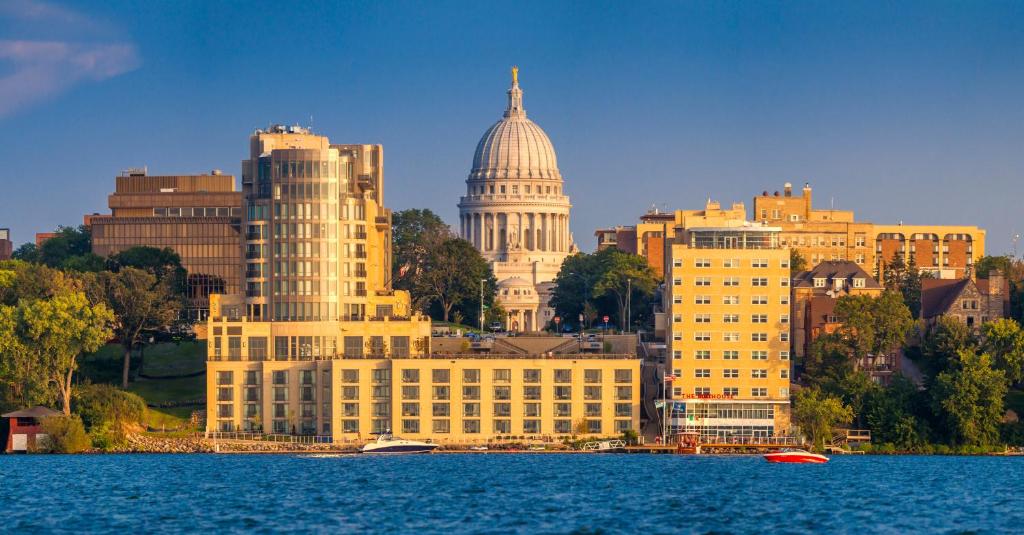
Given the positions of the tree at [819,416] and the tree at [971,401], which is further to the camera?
the tree at [819,416]

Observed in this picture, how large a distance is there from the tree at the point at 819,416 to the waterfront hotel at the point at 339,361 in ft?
49.6

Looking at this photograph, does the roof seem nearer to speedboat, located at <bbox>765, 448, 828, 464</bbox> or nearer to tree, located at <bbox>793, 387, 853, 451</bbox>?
speedboat, located at <bbox>765, 448, 828, 464</bbox>

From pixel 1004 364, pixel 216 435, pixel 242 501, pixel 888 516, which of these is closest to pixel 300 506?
pixel 242 501

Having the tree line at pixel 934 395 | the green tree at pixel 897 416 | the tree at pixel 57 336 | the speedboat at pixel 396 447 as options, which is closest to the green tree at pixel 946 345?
the tree line at pixel 934 395

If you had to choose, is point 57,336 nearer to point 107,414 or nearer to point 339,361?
point 107,414

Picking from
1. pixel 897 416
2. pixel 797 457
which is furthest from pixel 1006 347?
pixel 797 457

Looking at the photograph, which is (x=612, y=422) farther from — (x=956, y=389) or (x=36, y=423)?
(x=36, y=423)

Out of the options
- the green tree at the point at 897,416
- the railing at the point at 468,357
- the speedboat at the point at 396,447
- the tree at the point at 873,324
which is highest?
the tree at the point at 873,324

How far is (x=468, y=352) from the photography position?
198m

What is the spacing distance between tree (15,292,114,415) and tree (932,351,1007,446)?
76.6 meters

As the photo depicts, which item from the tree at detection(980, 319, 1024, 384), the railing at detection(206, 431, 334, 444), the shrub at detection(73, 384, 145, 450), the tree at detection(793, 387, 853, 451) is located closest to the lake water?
the tree at detection(793, 387, 853, 451)

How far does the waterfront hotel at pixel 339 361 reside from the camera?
607ft

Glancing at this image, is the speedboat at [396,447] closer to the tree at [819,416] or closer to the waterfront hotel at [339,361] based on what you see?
the waterfront hotel at [339,361]

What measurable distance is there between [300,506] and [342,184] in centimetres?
6840
